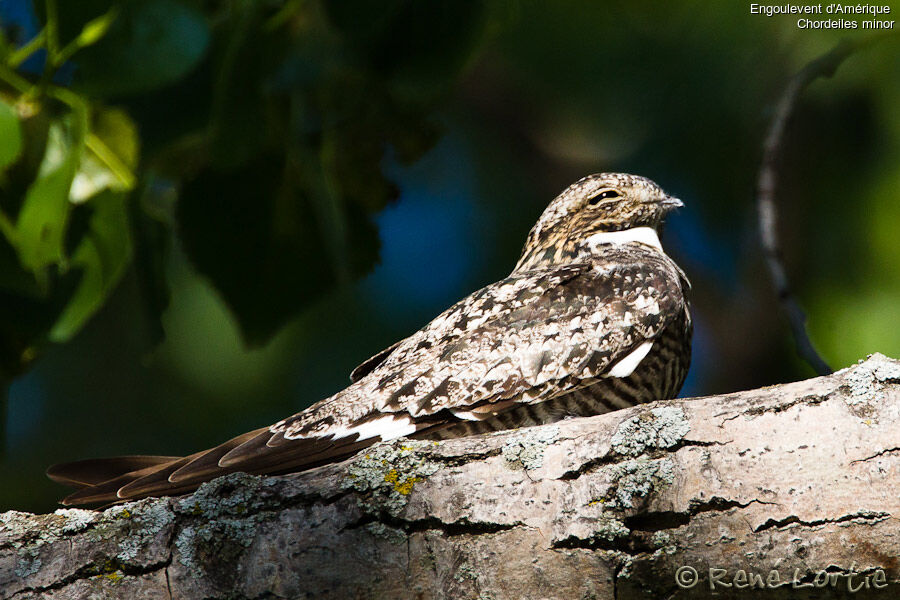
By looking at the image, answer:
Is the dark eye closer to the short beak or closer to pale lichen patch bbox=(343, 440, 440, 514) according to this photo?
the short beak

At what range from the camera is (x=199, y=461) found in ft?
7.95

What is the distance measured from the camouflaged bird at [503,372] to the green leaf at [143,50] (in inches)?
37.1

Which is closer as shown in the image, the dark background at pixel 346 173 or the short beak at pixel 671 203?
the dark background at pixel 346 173

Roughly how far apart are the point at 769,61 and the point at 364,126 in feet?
8.38

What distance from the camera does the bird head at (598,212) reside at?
3.84 metres

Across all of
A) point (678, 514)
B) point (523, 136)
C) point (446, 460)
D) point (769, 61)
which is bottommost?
point (678, 514)

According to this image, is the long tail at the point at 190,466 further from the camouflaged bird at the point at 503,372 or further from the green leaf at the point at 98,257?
the green leaf at the point at 98,257

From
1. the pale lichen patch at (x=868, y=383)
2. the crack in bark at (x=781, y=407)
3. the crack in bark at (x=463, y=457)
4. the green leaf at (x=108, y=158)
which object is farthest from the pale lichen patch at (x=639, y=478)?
the green leaf at (x=108, y=158)

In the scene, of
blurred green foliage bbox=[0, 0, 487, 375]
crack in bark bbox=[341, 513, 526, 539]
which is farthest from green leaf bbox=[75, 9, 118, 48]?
crack in bark bbox=[341, 513, 526, 539]

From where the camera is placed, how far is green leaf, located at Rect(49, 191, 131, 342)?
247cm

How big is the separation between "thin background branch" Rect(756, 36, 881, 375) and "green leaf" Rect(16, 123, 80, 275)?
2.10m

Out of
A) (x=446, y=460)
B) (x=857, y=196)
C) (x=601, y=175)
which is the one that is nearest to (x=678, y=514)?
(x=446, y=460)

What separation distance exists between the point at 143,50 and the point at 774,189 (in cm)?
214

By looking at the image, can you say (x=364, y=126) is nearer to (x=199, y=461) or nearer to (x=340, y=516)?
(x=199, y=461)
